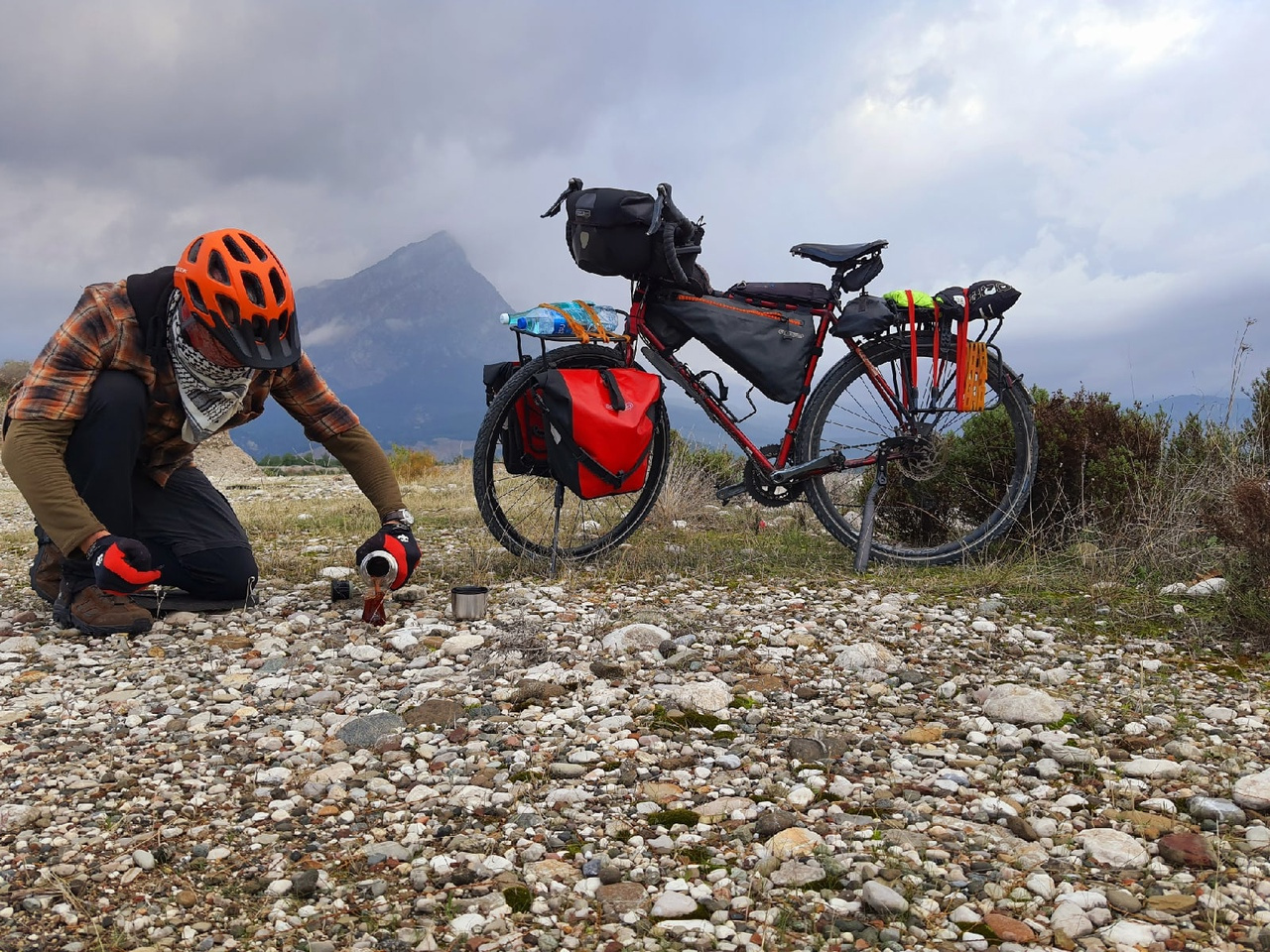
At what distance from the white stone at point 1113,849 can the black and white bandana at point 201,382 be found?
3.72m

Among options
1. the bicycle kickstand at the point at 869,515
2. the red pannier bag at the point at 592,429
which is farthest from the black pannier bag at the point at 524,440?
the bicycle kickstand at the point at 869,515

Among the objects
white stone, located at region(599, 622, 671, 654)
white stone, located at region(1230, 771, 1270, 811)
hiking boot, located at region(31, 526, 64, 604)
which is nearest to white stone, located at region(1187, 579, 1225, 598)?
white stone, located at region(1230, 771, 1270, 811)

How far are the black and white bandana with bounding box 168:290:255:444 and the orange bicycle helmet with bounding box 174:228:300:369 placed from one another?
Answer: 0.77 feet

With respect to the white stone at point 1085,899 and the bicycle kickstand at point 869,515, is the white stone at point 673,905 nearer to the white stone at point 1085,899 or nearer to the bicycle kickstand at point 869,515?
the white stone at point 1085,899

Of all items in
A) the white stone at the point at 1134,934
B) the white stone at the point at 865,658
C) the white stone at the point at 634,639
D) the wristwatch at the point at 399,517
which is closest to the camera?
the white stone at the point at 1134,934

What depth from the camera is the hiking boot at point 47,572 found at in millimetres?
4582

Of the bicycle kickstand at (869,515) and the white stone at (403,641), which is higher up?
Result: the bicycle kickstand at (869,515)

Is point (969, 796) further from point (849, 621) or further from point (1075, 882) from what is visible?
point (849, 621)

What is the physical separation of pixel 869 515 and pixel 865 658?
193 centimetres

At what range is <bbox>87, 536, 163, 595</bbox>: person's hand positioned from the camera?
3.77 m

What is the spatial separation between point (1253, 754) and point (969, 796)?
0.92m

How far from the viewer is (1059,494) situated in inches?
215

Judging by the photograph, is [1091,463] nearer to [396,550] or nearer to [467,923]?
[396,550]

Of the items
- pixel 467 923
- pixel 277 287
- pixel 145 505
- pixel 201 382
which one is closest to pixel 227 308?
pixel 277 287
